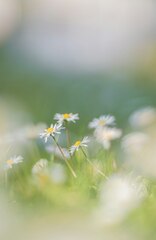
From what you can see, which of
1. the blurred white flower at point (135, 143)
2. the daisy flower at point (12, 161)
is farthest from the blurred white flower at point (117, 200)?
the blurred white flower at point (135, 143)

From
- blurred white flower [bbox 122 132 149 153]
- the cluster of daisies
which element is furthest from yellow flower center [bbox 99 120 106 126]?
blurred white flower [bbox 122 132 149 153]

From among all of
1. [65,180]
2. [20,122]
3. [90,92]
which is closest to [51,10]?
[90,92]

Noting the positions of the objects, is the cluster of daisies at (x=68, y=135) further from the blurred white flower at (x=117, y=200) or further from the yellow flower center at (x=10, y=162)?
the blurred white flower at (x=117, y=200)

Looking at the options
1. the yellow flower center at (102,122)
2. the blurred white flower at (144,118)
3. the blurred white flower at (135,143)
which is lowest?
the blurred white flower at (135,143)

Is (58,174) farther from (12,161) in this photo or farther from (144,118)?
(144,118)

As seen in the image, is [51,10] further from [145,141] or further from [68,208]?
[68,208]
